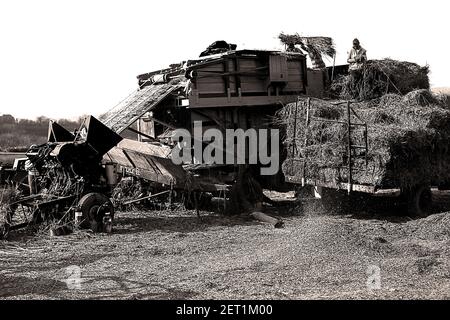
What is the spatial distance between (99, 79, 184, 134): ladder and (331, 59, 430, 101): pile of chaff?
14.1 ft

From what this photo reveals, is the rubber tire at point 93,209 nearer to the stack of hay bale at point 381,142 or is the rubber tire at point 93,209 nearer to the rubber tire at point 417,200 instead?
the stack of hay bale at point 381,142

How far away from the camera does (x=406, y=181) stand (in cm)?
1177

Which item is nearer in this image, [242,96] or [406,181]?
[406,181]

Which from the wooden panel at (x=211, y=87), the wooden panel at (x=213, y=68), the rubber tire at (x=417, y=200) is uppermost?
the wooden panel at (x=213, y=68)

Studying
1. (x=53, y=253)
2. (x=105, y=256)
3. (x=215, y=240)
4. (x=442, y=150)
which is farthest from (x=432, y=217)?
(x=53, y=253)

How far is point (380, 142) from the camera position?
1148 centimetres

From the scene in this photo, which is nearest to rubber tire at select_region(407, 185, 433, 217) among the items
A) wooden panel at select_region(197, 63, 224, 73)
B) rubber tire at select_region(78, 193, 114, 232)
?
wooden panel at select_region(197, 63, 224, 73)

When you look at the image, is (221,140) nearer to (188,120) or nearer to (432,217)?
(188,120)

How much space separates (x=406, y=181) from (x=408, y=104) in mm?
1957

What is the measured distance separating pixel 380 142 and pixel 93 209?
558 centimetres

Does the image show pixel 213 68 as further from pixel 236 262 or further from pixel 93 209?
pixel 236 262

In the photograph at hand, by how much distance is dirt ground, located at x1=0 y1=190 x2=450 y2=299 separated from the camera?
7.04 meters

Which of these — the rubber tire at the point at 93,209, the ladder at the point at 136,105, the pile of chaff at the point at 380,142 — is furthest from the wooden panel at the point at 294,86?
the rubber tire at the point at 93,209

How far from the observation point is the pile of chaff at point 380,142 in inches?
455
